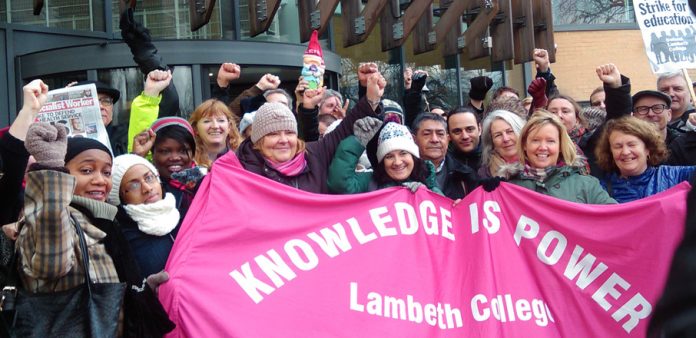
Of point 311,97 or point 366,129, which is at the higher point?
point 311,97

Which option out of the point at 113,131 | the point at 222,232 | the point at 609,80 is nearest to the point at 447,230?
the point at 222,232

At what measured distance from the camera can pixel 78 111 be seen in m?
4.30

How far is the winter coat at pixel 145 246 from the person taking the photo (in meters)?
3.71

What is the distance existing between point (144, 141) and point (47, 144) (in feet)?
4.41

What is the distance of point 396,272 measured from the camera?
4.01 metres

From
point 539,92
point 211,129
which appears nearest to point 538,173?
point 539,92

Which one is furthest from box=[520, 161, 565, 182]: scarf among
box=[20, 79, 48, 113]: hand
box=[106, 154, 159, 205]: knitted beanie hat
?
box=[20, 79, 48, 113]: hand

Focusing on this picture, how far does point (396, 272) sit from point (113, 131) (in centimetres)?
237

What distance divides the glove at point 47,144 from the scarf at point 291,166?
126 cm

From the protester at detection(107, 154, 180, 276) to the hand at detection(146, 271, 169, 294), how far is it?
0.47 feet

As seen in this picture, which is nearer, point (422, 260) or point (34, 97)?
point (34, 97)

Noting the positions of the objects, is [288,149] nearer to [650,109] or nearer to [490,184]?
[490,184]

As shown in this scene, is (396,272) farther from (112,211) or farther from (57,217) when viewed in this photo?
(57,217)

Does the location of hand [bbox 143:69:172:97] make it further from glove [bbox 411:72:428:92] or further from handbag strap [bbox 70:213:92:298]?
glove [bbox 411:72:428:92]
